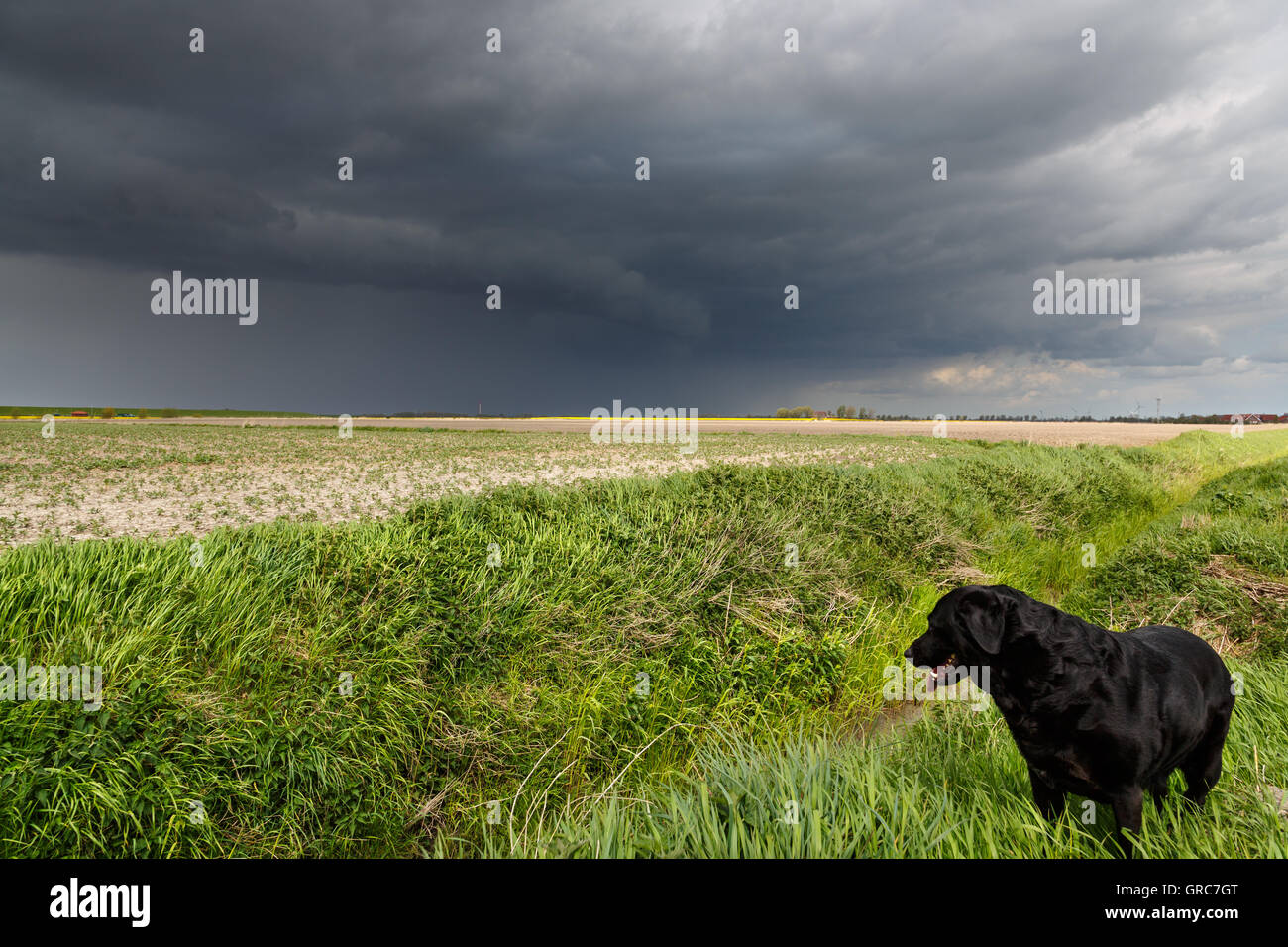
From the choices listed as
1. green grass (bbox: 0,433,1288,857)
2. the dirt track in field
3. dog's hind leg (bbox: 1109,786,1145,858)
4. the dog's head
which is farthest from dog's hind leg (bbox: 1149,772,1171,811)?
the dirt track in field

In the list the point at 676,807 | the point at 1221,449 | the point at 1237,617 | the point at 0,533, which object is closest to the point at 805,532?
the point at 1237,617

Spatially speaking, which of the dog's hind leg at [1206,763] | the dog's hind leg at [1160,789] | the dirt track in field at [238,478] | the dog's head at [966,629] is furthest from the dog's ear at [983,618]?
the dirt track in field at [238,478]

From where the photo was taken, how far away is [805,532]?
975 centimetres

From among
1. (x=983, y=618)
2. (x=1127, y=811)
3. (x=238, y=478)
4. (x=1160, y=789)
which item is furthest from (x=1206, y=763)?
(x=238, y=478)

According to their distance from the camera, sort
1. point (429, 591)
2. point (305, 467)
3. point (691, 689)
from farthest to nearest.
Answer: point (305, 467) < point (691, 689) < point (429, 591)

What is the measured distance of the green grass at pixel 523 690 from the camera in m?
3.68

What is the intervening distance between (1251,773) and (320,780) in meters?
6.37

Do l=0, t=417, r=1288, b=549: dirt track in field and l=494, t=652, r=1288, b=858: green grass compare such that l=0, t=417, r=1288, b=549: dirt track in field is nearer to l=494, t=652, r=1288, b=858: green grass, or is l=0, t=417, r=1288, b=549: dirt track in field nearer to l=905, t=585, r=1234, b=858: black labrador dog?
l=494, t=652, r=1288, b=858: green grass

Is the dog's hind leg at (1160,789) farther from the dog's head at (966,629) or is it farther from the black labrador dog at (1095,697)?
the dog's head at (966,629)

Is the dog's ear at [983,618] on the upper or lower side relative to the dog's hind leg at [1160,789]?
upper

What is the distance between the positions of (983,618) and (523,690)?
13.4ft

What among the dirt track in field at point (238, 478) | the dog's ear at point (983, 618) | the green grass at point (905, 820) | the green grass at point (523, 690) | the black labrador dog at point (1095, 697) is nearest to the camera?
the green grass at point (905, 820)

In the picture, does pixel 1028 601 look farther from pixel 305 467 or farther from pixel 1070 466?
pixel 305 467

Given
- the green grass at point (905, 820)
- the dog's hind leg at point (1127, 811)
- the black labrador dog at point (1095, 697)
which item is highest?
the black labrador dog at point (1095, 697)
